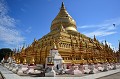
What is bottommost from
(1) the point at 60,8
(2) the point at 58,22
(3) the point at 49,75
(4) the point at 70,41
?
(3) the point at 49,75

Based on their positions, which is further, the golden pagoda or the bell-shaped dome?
the bell-shaped dome

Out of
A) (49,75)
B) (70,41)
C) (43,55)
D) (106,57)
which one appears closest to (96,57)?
(106,57)

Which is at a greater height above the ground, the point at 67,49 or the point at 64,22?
the point at 64,22

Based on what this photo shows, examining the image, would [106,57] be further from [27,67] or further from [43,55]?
[27,67]

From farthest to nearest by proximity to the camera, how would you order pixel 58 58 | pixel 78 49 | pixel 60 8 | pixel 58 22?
pixel 60 8 < pixel 58 22 < pixel 78 49 < pixel 58 58

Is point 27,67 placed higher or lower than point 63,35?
lower

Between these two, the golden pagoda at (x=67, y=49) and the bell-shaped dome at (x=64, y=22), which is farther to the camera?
the bell-shaped dome at (x=64, y=22)

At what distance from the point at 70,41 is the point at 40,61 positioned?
8.35 metres

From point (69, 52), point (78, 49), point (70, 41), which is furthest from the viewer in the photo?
point (70, 41)

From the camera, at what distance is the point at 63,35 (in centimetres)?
3434

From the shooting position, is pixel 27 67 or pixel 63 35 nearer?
pixel 27 67

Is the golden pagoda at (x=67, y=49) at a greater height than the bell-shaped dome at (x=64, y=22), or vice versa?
the bell-shaped dome at (x=64, y=22)

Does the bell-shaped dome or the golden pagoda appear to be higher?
the bell-shaped dome

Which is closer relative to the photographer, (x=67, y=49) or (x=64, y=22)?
(x=67, y=49)
